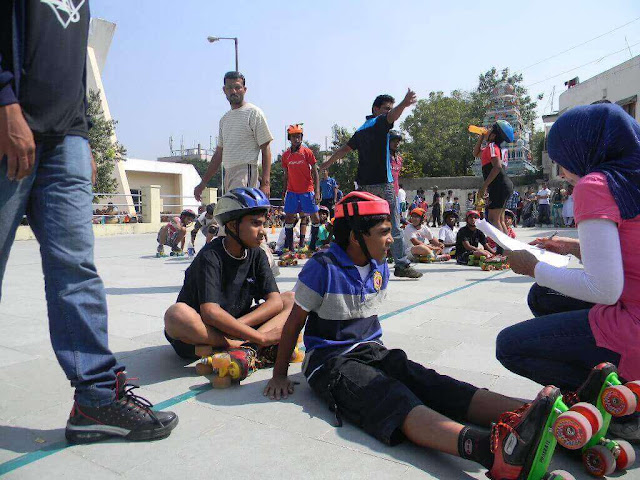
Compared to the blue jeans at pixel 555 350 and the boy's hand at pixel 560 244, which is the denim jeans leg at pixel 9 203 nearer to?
the blue jeans at pixel 555 350

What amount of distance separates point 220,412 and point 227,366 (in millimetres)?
330

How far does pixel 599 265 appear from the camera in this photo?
183cm

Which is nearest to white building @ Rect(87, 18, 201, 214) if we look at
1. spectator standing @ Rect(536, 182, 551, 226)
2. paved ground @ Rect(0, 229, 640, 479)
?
spectator standing @ Rect(536, 182, 551, 226)

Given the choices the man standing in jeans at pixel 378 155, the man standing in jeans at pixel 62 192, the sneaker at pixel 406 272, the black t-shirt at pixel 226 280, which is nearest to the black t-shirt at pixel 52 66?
the man standing in jeans at pixel 62 192

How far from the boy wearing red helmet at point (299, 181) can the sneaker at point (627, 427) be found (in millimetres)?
6582

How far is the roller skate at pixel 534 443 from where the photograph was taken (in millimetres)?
1616

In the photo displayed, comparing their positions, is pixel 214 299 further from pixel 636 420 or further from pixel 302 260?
pixel 302 260

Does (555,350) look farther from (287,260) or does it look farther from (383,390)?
(287,260)

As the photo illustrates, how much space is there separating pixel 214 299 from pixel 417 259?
6.41 meters

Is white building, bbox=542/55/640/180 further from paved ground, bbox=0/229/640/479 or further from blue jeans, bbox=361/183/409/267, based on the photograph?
paved ground, bbox=0/229/640/479

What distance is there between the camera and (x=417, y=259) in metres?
8.93

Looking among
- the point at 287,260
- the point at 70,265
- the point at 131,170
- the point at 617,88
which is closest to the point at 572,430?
the point at 70,265

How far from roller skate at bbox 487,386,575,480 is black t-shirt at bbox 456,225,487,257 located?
694 centimetres

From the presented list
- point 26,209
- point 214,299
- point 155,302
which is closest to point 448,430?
point 214,299
